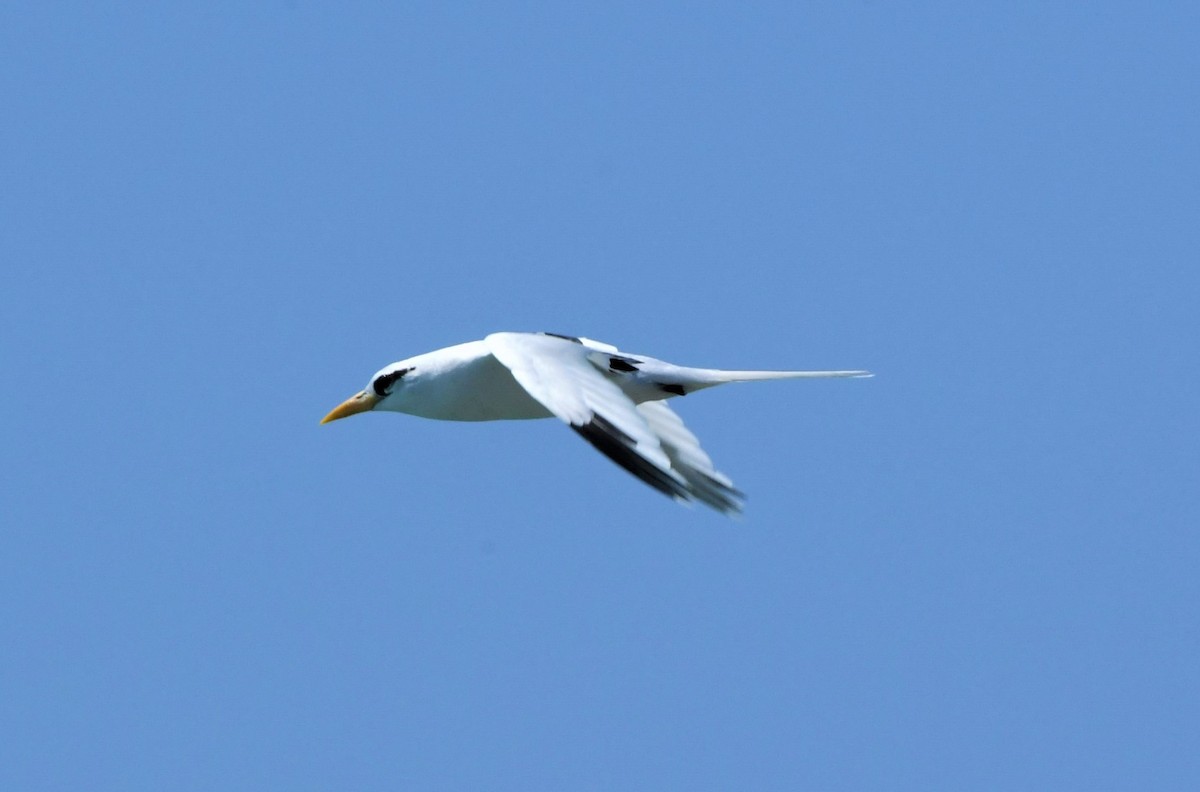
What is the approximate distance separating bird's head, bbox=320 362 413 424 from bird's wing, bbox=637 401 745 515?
6.95 feet

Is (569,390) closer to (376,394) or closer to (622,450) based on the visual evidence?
(622,450)

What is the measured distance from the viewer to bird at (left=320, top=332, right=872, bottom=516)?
11.3m

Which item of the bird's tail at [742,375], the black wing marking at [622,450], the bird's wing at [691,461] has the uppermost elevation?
the bird's tail at [742,375]

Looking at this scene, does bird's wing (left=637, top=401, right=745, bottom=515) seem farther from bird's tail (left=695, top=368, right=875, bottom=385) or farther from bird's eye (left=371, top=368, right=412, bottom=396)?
bird's eye (left=371, top=368, right=412, bottom=396)

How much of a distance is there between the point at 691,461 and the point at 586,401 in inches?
92.6

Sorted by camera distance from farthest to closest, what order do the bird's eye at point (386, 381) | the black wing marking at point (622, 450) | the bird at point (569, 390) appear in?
1. the bird's eye at point (386, 381)
2. the bird at point (569, 390)
3. the black wing marking at point (622, 450)

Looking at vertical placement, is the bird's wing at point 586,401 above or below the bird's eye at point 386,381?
below

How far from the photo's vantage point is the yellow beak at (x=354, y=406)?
48.3 ft

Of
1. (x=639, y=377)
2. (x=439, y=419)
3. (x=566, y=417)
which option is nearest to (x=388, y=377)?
(x=439, y=419)

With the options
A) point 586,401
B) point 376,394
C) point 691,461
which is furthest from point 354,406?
point 586,401

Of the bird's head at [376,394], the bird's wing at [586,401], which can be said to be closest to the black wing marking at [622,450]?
the bird's wing at [586,401]

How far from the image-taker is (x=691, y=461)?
13508 mm

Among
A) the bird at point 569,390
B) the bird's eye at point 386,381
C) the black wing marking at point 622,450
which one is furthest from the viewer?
the bird's eye at point 386,381

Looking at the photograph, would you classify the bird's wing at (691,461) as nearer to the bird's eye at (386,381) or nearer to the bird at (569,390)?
the bird at (569,390)
